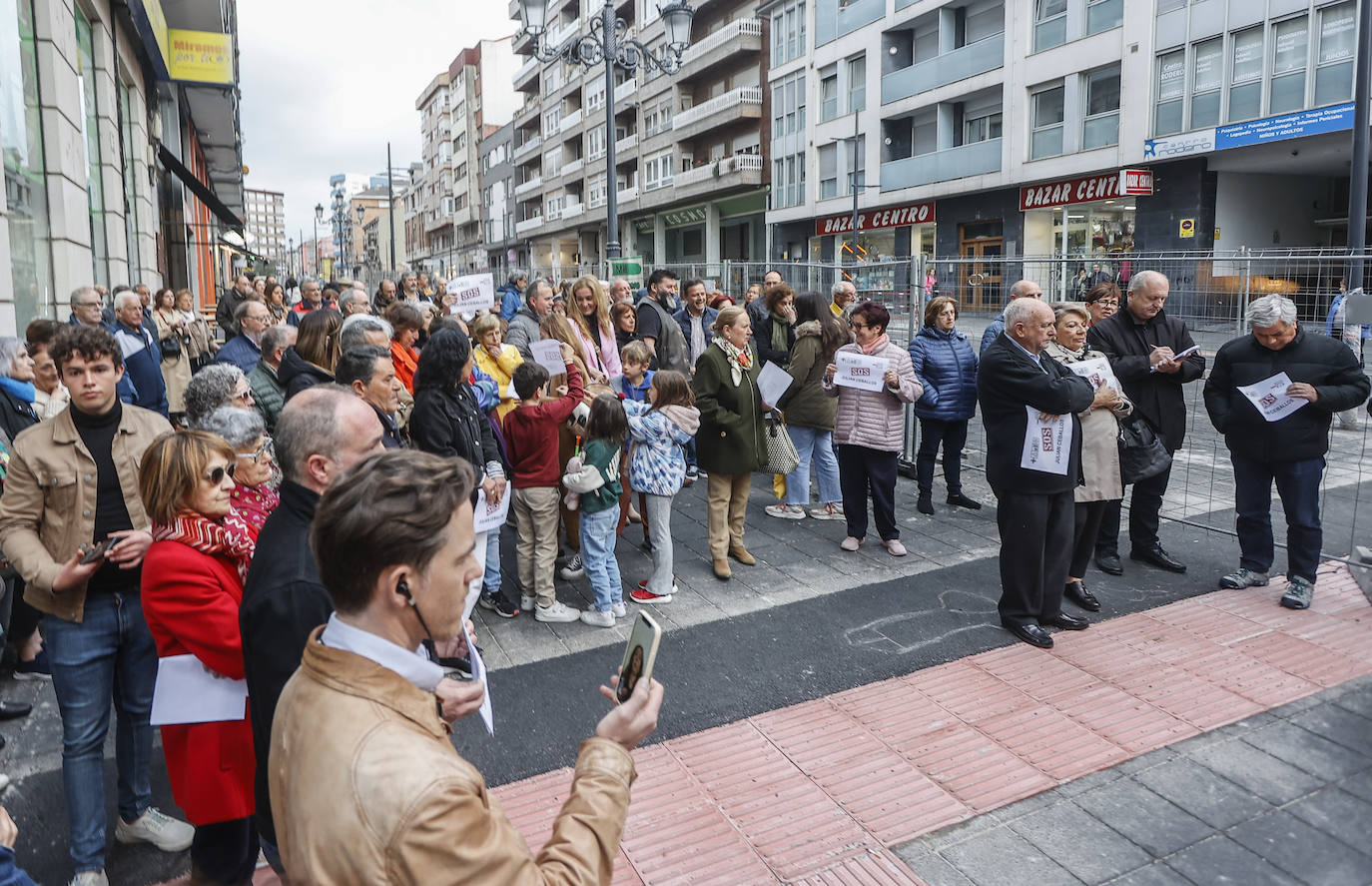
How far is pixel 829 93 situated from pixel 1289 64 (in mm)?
18069

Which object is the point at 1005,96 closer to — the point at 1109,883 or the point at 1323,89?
the point at 1323,89

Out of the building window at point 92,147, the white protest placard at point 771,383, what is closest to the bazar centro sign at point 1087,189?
the white protest placard at point 771,383

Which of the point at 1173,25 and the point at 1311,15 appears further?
the point at 1173,25

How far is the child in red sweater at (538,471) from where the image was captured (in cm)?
589

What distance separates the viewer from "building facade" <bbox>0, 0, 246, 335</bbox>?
8.30m

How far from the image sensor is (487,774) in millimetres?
4059

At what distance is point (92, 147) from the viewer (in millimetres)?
11594

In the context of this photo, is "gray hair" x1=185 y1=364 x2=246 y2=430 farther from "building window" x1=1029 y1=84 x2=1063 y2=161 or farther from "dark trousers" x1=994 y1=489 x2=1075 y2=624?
"building window" x1=1029 y1=84 x2=1063 y2=161

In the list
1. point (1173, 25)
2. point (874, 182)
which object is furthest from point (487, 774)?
point (874, 182)

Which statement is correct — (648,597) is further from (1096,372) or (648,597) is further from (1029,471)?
(1096,372)

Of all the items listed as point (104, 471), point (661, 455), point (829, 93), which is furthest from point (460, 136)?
point (104, 471)

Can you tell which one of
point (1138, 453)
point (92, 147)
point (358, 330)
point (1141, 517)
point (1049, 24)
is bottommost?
point (1141, 517)

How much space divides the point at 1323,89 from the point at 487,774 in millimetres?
24115

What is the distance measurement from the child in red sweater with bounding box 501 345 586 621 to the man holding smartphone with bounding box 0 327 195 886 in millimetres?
2503
